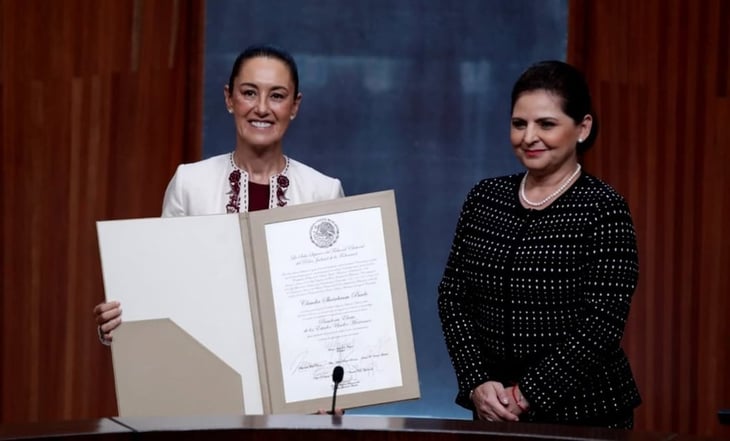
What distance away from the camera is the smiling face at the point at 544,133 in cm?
258

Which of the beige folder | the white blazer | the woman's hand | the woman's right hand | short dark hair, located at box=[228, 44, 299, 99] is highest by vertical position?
short dark hair, located at box=[228, 44, 299, 99]

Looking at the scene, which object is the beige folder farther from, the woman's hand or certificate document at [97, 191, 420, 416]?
the woman's hand

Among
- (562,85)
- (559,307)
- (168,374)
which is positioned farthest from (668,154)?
(168,374)

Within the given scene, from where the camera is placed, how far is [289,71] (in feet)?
9.16

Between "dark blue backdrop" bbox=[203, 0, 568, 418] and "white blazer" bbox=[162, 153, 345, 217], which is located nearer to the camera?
"white blazer" bbox=[162, 153, 345, 217]

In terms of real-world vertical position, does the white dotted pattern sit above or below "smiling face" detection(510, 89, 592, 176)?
below

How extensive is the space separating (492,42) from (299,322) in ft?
7.14

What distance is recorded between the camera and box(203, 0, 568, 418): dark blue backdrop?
14.3 feet

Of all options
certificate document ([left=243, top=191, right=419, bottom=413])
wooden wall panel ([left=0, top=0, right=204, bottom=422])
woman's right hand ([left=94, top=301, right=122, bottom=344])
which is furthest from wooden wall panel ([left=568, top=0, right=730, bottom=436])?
woman's right hand ([left=94, top=301, right=122, bottom=344])

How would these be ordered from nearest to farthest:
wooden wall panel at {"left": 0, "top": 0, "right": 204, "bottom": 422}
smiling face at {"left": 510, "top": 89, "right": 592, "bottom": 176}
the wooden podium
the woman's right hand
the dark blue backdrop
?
the wooden podium < the woman's right hand < smiling face at {"left": 510, "top": 89, "right": 592, "bottom": 176} < wooden wall panel at {"left": 0, "top": 0, "right": 204, "bottom": 422} < the dark blue backdrop

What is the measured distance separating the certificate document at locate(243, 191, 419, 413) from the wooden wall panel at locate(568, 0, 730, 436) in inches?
72.9

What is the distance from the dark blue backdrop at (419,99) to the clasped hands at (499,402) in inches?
71.4

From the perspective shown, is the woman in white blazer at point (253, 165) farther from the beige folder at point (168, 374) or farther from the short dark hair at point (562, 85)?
the short dark hair at point (562, 85)

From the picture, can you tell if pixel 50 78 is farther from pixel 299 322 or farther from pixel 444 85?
pixel 299 322
